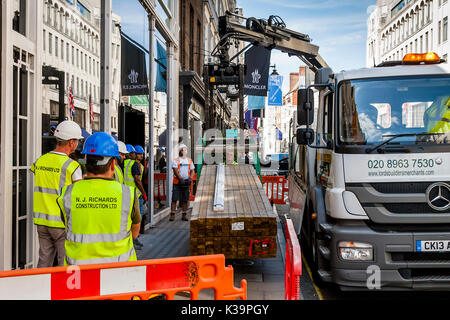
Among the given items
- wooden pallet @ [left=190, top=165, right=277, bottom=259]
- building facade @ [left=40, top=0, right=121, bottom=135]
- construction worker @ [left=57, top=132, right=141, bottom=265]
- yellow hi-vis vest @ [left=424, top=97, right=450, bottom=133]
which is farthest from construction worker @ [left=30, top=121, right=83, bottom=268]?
yellow hi-vis vest @ [left=424, top=97, right=450, bottom=133]

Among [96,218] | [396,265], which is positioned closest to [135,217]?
Answer: [96,218]

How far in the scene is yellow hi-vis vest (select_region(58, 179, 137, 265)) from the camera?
2.99m

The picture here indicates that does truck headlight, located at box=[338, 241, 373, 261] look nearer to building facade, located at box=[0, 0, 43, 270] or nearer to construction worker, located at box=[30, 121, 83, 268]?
construction worker, located at box=[30, 121, 83, 268]

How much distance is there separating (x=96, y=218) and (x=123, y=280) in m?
0.47

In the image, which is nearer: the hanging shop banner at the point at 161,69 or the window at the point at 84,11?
the window at the point at 84,11

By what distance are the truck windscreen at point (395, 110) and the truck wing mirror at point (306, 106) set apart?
0.45m

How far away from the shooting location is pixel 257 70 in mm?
17828

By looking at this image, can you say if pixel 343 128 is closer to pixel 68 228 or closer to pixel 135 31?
pixel 68 228

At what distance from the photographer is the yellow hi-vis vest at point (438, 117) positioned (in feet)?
17.6

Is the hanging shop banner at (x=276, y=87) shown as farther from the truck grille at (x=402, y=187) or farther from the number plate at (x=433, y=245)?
the number plate at (x=433, y=245)

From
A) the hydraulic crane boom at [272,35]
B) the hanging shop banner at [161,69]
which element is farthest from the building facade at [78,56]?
the hydraulic crane boom at [272,35]

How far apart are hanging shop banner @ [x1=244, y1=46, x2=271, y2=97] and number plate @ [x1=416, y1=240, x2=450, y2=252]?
43.3 ft

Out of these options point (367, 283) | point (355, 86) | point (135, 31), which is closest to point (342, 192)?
point (367, 283)

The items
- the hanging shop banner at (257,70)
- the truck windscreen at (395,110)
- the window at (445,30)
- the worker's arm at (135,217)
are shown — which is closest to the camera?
the worker's arm at (135,217)
